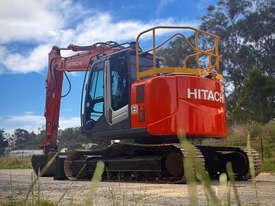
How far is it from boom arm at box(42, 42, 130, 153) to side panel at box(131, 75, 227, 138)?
443 centimetres

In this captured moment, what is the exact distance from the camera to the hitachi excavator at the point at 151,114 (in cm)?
888

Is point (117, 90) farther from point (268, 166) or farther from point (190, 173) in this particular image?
point (190, 173)

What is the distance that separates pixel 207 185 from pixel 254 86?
2910cm

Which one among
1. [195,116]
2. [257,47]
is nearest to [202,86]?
[195,116]

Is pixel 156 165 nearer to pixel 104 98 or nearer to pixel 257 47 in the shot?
pixel 104 98

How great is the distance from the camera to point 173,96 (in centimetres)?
887

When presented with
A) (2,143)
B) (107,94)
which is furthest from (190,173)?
(2,143)

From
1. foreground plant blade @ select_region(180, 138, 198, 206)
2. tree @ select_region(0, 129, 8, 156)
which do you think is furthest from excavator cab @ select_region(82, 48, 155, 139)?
tree @ select_region(0, 129, 8, 156)

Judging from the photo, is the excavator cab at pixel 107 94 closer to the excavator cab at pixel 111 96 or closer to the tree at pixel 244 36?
the excavator cab at pixel 111 96

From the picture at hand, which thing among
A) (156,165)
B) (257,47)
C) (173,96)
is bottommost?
(156,165)

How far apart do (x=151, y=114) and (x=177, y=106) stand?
0.53 m

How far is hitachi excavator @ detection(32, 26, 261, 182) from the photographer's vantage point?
8875 mm

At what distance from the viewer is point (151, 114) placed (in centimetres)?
894

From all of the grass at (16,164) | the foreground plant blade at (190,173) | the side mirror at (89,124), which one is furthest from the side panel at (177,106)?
the grass at (16,164)
